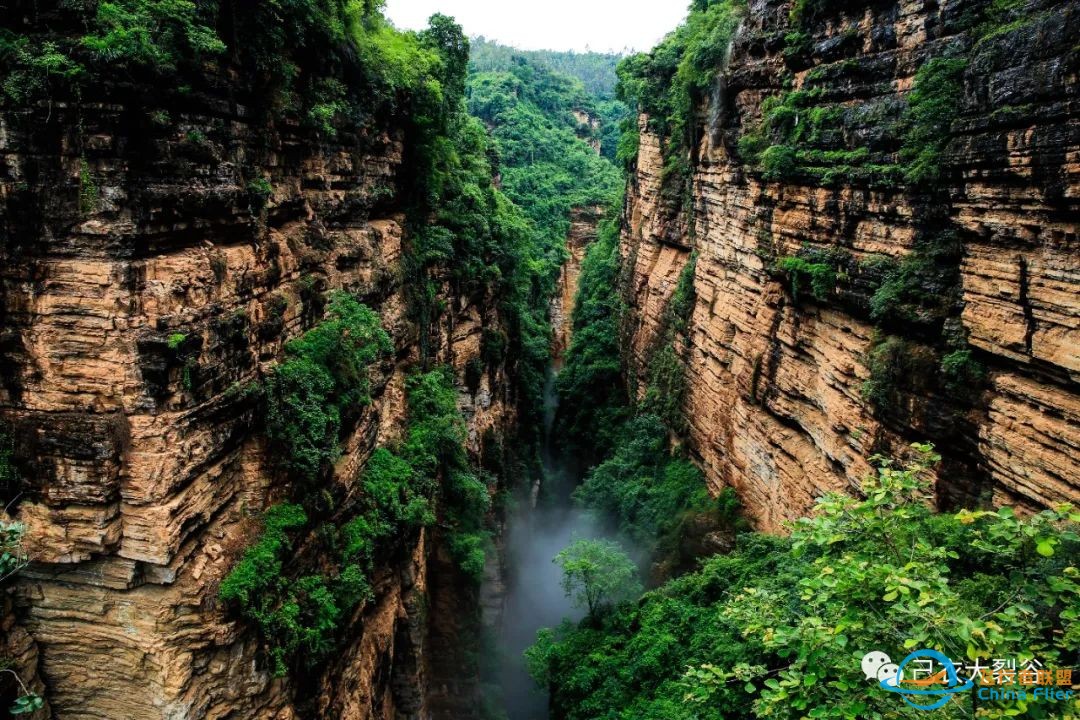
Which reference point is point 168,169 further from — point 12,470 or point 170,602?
point 170,602

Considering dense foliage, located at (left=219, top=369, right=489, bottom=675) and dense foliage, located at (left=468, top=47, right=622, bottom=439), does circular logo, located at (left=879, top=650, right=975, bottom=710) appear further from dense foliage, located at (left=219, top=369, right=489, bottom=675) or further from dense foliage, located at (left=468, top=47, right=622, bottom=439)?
dense foliage, located at (left=468, top=47, right=622, bottom=439)

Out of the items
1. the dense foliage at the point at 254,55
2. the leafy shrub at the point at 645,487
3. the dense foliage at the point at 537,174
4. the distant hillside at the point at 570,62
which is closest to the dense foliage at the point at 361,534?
the leafy shrub at the point at 645,487

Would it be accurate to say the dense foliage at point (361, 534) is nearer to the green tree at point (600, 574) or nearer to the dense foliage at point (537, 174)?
the green tree at point (600, 574)

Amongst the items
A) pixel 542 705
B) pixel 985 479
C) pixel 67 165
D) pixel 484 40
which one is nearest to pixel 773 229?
pixel 985 479

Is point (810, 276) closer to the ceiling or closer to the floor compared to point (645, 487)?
closer to the ceiling

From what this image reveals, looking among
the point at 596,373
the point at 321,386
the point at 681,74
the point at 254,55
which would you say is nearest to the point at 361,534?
the point at 321,386

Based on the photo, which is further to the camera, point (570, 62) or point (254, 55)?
point (570, 62)

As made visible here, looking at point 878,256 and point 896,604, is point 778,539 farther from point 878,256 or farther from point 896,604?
point 896,604
